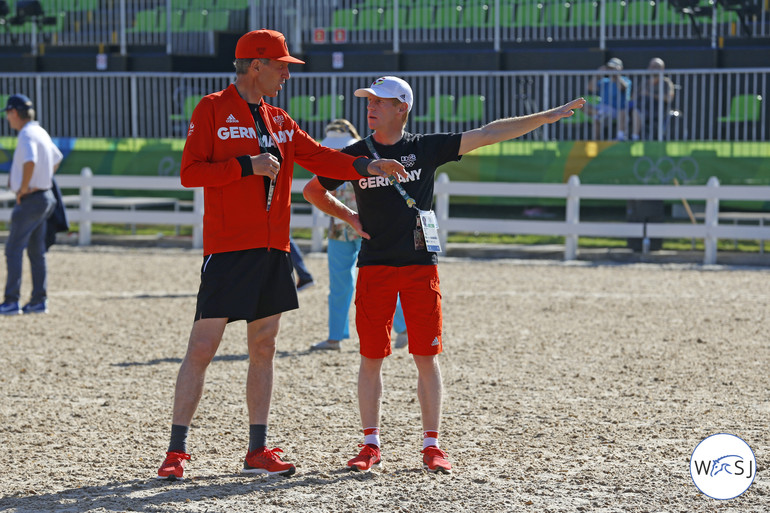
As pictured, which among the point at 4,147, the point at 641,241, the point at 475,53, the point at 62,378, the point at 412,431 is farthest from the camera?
the point at 475,53

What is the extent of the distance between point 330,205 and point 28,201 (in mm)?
6050

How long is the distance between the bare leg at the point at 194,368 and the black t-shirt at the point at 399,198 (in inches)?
33.7

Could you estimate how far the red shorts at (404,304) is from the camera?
5.73 meters

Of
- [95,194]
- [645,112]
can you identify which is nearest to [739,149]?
[645,112]

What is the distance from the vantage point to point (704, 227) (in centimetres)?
1562

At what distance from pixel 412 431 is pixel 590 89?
43.1ft

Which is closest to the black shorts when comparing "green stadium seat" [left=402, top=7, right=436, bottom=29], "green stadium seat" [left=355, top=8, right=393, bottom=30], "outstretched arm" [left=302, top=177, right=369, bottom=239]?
"outstretched arm" [left=302, top=177, right=369, bottom=239]

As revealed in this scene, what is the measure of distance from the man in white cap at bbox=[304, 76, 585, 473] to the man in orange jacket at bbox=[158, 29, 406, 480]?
222 mm

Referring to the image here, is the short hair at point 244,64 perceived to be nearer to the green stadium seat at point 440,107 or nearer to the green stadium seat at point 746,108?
the green stadium seat at point 746,108

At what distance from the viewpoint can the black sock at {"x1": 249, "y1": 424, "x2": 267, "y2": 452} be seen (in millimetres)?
5625

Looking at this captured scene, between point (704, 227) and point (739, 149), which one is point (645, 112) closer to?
point (739, 149)

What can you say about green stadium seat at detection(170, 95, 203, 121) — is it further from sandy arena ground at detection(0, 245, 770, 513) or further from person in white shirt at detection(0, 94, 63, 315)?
person in white shirt at detection(0, 94, 63, 315)

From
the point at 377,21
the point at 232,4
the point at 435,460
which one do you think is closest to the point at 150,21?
the point at 232,4

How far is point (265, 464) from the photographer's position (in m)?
5.55
